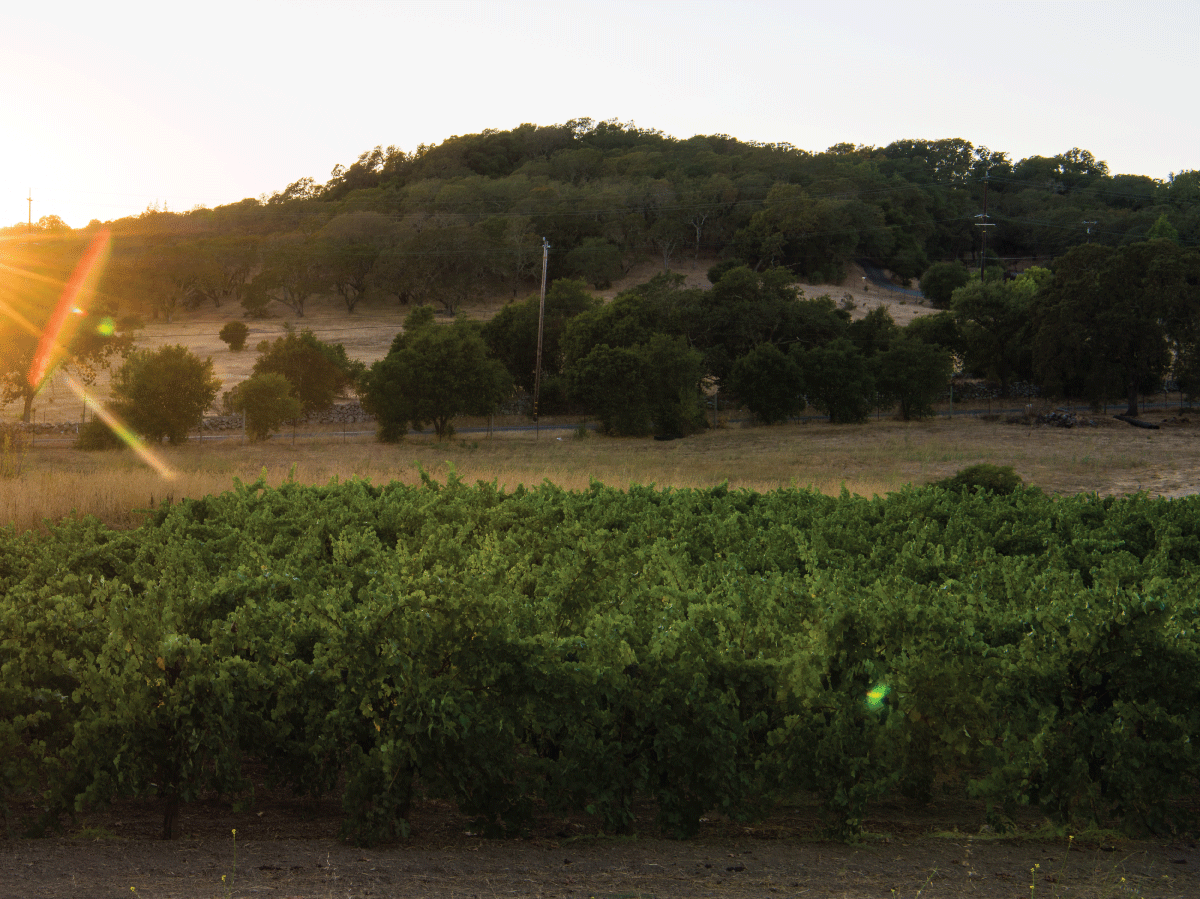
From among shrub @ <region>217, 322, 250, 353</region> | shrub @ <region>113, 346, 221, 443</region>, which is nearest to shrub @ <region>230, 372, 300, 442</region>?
shrub @ <region>113, 346, 221, 443</region>

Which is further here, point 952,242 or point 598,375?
point 952,242

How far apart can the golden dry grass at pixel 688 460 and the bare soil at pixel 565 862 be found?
9.95m

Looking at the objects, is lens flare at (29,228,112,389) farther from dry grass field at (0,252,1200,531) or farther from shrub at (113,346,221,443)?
shrub at (113,346,221,443)

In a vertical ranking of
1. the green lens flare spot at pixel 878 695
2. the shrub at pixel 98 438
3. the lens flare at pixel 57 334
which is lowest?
the shrub at pixel 98 438

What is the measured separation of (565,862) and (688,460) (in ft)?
97.4

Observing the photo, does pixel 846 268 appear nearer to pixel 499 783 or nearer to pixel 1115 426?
pixel 1115 426

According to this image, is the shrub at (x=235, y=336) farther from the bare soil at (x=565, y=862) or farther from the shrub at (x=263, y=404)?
the bare soil at (x=565, y=862)

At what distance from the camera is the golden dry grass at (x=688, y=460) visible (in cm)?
1878

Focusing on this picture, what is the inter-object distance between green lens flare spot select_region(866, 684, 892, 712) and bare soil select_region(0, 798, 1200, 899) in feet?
2.22

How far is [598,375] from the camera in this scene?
45.5m

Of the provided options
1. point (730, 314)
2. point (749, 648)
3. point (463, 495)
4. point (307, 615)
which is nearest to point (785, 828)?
point (749, 648)

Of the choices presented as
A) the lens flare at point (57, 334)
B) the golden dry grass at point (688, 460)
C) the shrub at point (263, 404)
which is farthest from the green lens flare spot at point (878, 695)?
the lens flare at point (57, 334)

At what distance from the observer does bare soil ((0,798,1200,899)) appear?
451cm

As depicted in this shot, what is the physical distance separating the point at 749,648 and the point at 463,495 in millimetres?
6865
